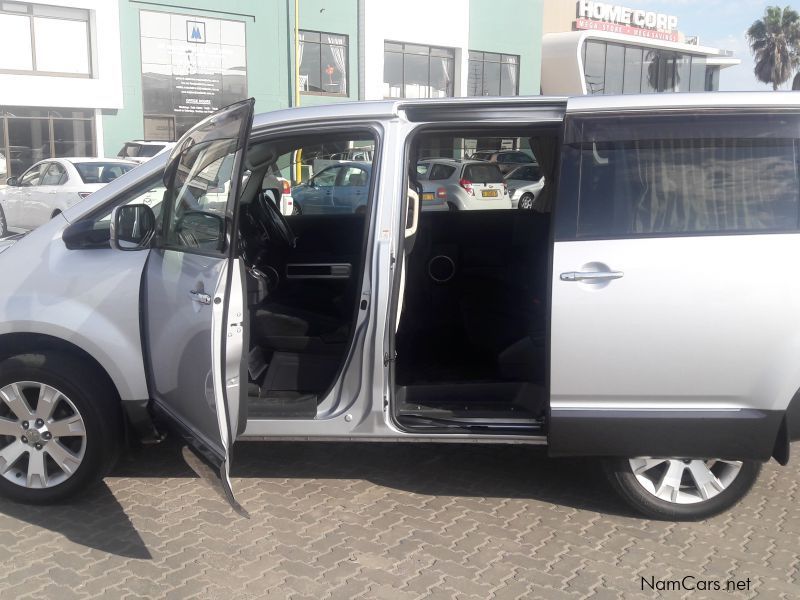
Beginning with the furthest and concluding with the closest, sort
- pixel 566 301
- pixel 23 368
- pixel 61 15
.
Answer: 1. pixel 61 15
2. pixel 23 368
3. pixel 566 301

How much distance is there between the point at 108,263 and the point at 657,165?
2.63 meters

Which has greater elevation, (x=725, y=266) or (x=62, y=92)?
(x=62, y=92)

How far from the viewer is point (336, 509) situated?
420 cm

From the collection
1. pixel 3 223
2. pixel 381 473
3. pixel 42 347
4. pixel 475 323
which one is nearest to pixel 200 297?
pixel 42 347

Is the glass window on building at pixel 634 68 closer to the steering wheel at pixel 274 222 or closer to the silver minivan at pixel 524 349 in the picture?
the steering wheel at pixel 274 222

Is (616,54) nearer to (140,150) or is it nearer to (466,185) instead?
(140,150)

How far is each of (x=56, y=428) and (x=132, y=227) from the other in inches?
41.3

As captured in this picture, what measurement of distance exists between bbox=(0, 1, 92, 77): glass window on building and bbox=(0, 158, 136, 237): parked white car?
1041 centimetres

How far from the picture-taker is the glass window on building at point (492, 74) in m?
34.1

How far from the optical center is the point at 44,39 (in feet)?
79.2

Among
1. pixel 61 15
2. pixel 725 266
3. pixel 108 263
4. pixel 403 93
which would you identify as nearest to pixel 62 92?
pixel 61 15

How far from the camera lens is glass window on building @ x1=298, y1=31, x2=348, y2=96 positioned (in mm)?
29219

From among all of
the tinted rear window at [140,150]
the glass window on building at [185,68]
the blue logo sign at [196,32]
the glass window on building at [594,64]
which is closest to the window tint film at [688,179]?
the tinted rear window at [140,150]

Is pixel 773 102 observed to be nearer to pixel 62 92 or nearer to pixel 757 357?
pixel 757 357
